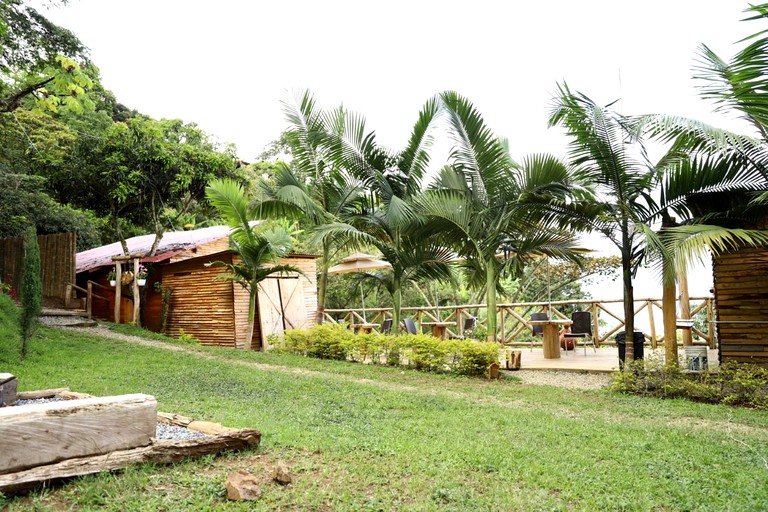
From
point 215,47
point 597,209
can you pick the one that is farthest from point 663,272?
point 215,47

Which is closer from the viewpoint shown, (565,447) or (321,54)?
(565,447)

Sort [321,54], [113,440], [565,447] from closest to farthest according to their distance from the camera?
[113,440]
[565,447]
[321,54]

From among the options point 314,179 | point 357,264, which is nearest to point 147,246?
point 357,264

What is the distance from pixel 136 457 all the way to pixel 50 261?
15.0 m

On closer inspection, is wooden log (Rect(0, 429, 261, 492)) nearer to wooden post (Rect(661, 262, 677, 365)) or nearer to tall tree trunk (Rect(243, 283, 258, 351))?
wooden post (Rect(661, 262, 677, 365))

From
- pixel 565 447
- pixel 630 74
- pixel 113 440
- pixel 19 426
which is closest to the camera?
pixel 19 426

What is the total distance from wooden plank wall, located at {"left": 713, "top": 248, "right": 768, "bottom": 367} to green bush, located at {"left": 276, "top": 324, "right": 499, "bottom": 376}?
3524mm

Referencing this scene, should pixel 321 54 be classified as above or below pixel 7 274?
above

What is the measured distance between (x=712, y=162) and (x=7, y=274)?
1810 cm

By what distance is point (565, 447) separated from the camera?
4434 millimetres

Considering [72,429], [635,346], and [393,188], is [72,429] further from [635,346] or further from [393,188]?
[393,188]

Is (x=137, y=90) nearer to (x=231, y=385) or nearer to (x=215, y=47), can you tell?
(x=215, y=47)

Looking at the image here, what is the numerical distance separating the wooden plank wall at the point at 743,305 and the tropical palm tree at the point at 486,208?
101 inches

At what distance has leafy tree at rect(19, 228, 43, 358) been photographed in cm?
773
